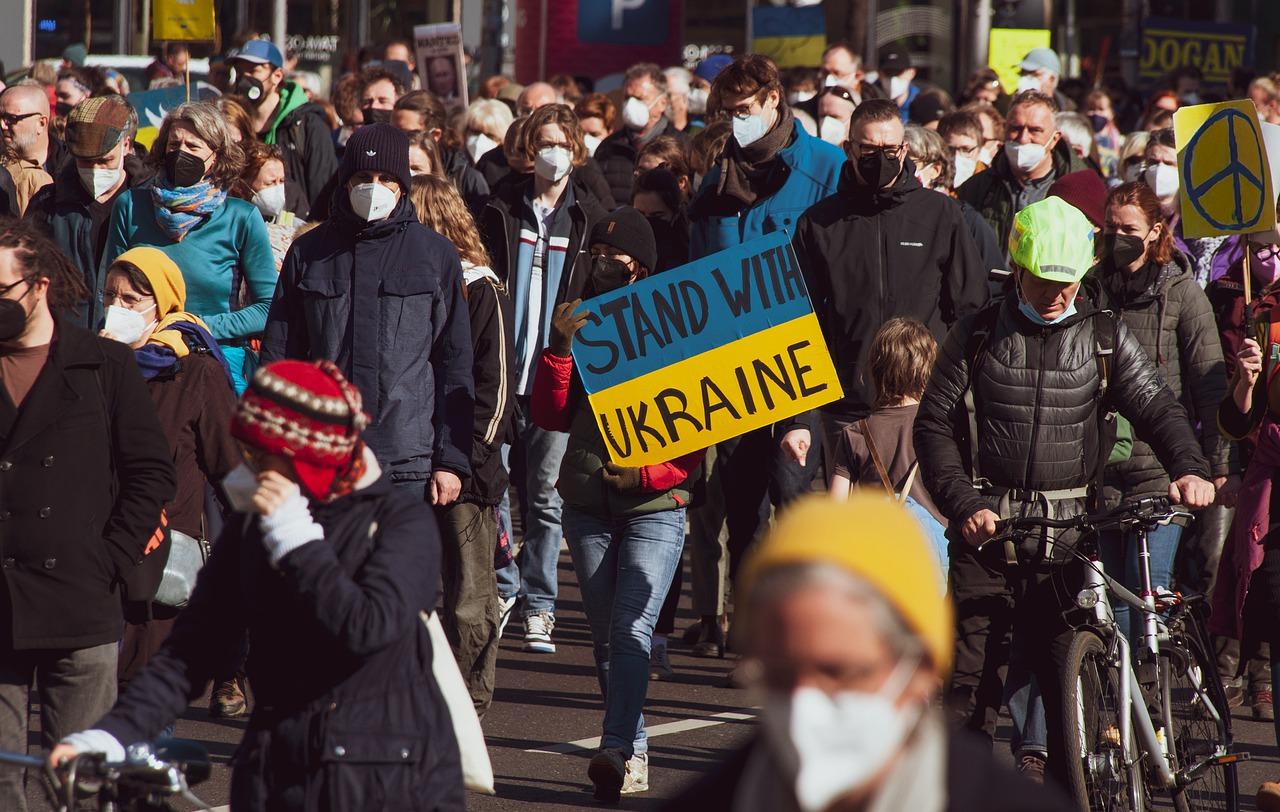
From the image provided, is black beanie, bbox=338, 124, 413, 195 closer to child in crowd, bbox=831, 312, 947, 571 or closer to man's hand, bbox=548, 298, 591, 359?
man's hand, bbox=548, 298, 591, 359

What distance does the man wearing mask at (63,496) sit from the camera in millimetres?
4840

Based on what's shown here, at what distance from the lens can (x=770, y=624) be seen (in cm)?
223

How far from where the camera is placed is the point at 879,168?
741cm

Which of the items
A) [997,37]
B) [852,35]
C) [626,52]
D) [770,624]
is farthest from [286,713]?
[852,35]

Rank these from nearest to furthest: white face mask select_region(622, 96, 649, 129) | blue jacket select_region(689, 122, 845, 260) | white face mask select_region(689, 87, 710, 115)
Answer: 1. blue jacket select_region(689, 122, 845, 260)
2. white face mask select_region(622, 96, 649, 129)
3. white face mask select_region(689, 87, 710, 115)

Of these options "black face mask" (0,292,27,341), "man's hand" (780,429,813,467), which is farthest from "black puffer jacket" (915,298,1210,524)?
"black face mask" (0,292,27,341)

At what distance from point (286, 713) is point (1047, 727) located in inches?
109

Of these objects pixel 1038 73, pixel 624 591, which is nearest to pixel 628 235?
pixel 624 591

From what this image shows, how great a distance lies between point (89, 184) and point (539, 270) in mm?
1944

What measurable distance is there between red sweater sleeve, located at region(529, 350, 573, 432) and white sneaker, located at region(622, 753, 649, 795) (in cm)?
111

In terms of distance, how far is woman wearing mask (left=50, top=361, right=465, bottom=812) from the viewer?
135 inches

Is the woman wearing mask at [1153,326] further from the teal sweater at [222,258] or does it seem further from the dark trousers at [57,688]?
the dark trousers at [57,688]

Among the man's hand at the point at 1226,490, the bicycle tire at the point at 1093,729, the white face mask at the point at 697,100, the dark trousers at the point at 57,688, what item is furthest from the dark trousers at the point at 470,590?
the white face mask at the point at 697,100

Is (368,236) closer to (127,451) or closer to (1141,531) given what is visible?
(127,451)
